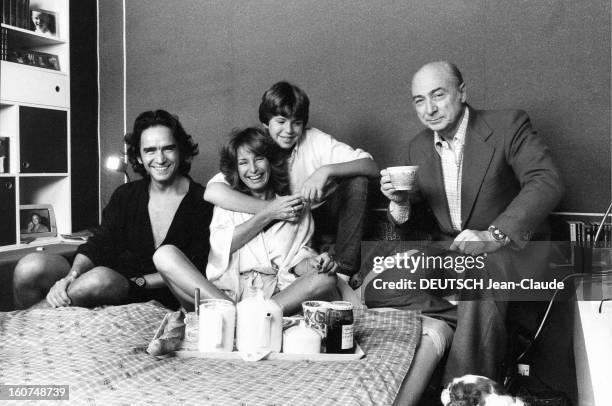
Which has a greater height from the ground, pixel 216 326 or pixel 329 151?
pixel 329 151

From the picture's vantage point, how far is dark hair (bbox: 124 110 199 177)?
245 cm

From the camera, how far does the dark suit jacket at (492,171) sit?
6.63ft

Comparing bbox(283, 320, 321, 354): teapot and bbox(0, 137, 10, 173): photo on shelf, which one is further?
bbox(0, 137, 10, 173): photo on shelf

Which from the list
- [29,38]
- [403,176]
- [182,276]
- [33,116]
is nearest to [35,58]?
[29,38]

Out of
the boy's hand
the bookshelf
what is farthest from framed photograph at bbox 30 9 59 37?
the boy's hand

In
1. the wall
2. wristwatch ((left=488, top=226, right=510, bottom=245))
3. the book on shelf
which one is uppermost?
the book on shelf

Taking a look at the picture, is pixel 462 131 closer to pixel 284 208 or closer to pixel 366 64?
pixel 284 208

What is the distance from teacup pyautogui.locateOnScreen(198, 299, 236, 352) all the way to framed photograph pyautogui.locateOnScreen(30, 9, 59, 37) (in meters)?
2.41

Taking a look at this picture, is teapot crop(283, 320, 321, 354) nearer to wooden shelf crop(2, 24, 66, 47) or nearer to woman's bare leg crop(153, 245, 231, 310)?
woman's bare leg crop(153, 245, 231, 310)

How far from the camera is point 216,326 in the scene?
1.56 meters

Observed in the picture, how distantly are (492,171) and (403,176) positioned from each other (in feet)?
1.40

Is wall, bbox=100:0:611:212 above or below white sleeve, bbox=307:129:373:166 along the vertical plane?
above

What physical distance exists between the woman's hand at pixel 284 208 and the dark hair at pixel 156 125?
1.79ft

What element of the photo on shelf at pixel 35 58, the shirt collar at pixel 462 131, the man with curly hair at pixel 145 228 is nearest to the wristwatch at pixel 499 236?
the shirt collar at pixel 462 131
